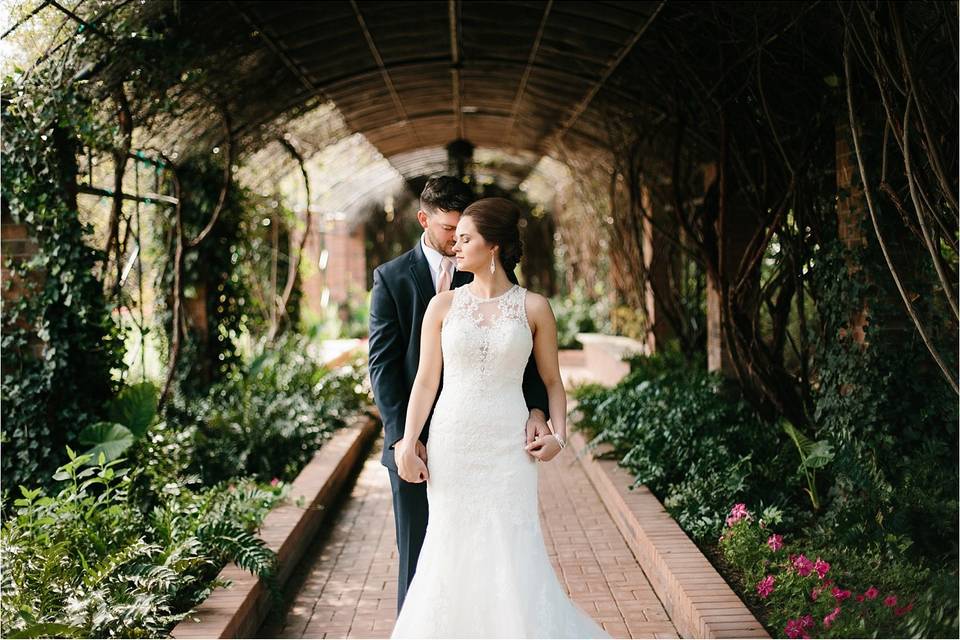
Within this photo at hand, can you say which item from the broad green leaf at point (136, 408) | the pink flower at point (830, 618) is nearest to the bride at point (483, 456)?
the pink flower at point (830, 618)

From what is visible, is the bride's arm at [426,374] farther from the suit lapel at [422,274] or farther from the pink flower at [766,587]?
the pink flower at [766,587]

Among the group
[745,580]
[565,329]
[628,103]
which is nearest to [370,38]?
[628,103]

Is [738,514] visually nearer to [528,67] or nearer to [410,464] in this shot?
[410,464]

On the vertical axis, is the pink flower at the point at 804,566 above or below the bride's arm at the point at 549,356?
below

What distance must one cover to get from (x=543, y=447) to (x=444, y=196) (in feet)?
3.17

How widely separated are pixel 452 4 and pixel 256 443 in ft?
11.9

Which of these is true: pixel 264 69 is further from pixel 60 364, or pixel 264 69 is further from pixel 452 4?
pixel 60 364

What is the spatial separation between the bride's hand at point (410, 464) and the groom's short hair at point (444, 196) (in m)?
0.86

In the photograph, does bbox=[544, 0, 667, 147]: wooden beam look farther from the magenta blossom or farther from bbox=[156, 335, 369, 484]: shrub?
the magenta blossom

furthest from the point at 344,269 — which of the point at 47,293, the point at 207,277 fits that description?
the point at 47,293

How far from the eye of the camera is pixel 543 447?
3258 mm

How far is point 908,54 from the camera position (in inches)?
153

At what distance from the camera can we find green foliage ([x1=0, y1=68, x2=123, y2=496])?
208 inches

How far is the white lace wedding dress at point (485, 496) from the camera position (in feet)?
10.6
